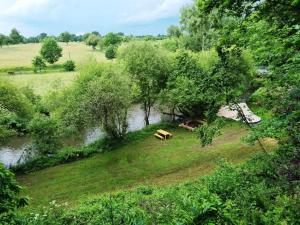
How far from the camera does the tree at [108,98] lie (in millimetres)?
33094

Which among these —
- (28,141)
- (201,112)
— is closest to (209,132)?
(201,112)

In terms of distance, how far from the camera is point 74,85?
3641 centimetres

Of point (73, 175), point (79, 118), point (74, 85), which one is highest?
point (74, 85)

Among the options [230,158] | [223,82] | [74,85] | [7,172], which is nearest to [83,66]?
[74,85]

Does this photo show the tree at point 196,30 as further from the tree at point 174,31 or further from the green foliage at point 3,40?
the green foliage at point 3,40

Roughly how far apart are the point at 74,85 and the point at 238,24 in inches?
1017

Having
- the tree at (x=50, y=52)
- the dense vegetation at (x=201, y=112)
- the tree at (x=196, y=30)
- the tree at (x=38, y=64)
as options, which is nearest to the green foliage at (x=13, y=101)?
the dense vegetation at (x=201, y=112)

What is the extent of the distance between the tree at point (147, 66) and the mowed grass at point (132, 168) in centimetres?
705

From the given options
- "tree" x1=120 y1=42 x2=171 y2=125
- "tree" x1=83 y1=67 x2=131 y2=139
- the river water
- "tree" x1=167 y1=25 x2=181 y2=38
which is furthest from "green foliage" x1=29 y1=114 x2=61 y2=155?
"tree" x1=167 y1=25 x2=181 y2=38

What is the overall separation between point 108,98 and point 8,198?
24044 millimetres

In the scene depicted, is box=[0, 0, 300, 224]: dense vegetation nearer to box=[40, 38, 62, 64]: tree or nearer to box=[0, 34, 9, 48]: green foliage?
box=[40, 38, 62, 64]: tree

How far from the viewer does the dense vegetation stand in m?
8.66

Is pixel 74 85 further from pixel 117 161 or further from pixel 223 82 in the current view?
pixel 223 82

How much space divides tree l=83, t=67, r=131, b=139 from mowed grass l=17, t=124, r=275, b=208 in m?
3.21
